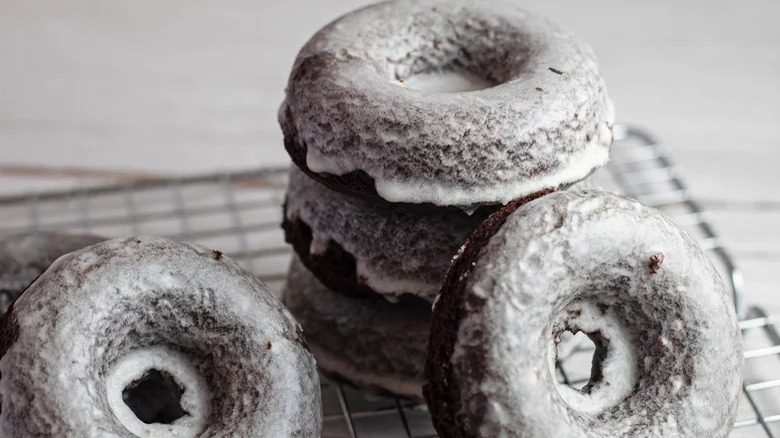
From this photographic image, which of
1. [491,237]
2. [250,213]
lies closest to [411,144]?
[491,237]

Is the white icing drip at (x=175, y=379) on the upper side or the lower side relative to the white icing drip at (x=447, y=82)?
lower

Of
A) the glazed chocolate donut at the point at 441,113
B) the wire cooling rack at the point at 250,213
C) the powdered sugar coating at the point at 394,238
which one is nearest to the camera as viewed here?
the glazed chocolate donut at the point at 441,113

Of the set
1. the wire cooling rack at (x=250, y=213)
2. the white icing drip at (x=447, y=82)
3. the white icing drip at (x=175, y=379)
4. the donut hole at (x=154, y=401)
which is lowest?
the wire cooling rack at (x=250, y=213)

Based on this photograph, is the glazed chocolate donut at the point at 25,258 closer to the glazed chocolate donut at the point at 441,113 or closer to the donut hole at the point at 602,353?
the glazed chocolate donut at the point at 441,113

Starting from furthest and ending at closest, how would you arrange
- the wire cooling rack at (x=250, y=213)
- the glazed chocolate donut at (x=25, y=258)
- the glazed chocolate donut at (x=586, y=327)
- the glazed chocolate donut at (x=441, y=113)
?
the wire cooling rack at (x=250, y=213), the glazed chocolate donut at (x=25, y=258), the glazed chocolate donut at (x=441, y=113), the glazed chocolate donut at (x=586, y=327)

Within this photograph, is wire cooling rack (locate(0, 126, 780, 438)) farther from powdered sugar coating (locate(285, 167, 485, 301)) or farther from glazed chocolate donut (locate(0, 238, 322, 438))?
glazed chocolate donut (locate(0, 238, 322, 438))

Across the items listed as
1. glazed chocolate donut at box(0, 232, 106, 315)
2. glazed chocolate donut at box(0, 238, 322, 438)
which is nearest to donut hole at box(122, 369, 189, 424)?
glazed chocolate donut at box(0, 238, 322, 438)

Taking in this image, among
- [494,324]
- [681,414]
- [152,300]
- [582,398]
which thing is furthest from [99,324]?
[681,414]

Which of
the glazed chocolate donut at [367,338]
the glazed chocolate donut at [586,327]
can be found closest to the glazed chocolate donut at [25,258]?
the glazed chocolate donut at [367,338]
